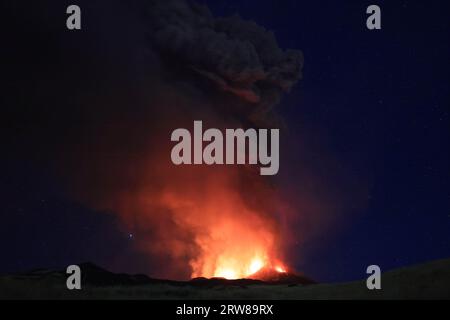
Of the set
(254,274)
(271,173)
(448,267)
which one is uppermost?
(271,173)

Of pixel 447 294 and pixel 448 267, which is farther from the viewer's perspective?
pixel 448 267

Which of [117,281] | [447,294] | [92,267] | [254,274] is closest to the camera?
[447,294]

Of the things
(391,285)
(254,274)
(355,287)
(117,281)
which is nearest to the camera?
(391,285)

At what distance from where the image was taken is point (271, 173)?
61.2 metres
